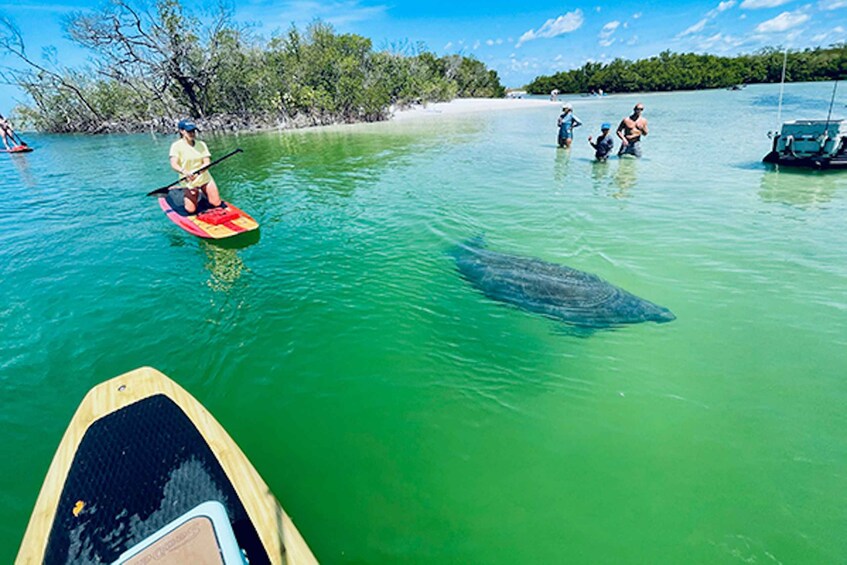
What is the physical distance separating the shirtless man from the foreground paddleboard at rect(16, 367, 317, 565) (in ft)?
57.4

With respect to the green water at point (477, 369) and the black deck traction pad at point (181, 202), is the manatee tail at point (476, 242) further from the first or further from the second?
the black deck traction pad at point (181, 202)

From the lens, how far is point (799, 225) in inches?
361

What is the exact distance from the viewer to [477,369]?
5.03 meters

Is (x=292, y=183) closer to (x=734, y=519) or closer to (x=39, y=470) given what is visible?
(x=39, y=470)

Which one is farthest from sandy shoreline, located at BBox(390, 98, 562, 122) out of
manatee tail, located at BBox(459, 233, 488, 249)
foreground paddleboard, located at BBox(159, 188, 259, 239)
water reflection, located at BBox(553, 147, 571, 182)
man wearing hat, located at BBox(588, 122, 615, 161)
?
manatee tail, located at BBox(459, 233, 488, 249)

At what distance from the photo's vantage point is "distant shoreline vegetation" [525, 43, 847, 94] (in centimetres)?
7488

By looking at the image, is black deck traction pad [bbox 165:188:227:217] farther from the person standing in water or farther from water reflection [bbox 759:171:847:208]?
the person standing in water

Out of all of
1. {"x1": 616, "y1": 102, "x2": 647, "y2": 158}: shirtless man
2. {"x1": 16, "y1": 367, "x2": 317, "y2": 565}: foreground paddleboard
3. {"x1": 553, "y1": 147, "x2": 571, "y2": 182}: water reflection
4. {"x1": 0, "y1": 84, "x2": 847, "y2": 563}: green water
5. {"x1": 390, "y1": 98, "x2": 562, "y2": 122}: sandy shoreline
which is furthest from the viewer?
{"x1": 390, "y1": 98, "x2": 562, "y2": 122}: sandy shoreline

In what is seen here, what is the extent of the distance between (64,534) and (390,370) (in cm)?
325

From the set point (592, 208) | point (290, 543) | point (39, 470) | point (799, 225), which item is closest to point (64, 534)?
point (290, 543)

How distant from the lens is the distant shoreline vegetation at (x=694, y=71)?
74881 mm

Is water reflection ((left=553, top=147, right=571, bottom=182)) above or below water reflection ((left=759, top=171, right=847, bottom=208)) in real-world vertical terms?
above

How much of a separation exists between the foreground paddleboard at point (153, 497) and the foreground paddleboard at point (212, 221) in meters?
5.85

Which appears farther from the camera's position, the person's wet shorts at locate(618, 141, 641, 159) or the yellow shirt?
the person's wet shorts at locate(618, 141, 641, 159)
